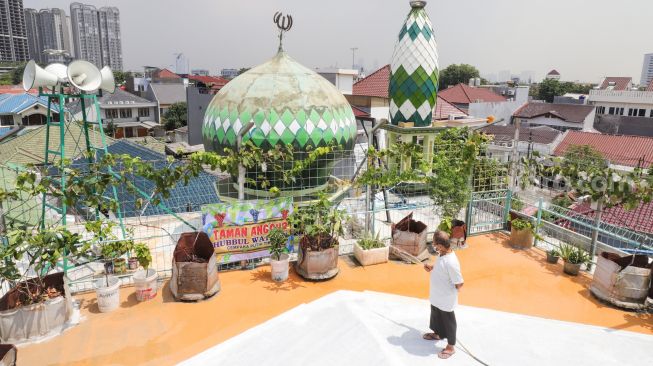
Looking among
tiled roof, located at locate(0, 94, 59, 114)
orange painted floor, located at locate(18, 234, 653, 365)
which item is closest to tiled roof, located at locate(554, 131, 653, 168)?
orange painted floor, located at locate(18, 234, 653, 365)

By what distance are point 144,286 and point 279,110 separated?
4.74 meters

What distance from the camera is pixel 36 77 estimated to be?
7.71 meters

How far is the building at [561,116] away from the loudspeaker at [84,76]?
4152cm

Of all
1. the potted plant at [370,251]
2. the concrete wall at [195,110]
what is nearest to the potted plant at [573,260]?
the potted plant at [370,251]

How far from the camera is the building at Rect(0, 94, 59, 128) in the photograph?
1522 inches

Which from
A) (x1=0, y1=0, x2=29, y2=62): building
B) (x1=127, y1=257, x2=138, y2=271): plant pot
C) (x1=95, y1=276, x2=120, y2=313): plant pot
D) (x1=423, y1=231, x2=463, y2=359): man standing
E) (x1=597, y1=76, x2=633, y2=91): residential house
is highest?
(x1=0, y1=0, x2=29, y2=62): building

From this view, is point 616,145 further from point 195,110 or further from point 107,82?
point 195,110

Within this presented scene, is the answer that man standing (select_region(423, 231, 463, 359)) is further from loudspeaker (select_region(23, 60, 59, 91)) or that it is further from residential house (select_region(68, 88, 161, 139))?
residential house (select_region(68, 88, 161, 139))

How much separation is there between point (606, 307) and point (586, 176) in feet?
8.64

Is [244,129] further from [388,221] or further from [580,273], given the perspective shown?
[580,273]

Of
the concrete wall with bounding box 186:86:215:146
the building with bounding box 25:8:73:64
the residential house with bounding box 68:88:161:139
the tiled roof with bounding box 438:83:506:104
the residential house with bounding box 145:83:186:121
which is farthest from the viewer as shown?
the building with bounding box 25:8:73:64

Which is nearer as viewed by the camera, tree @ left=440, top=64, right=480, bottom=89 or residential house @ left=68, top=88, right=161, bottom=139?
residential house @ left=68, top=88, right=161, bottom=139

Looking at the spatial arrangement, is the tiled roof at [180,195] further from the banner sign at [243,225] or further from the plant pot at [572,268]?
the plant pot at [572,268]

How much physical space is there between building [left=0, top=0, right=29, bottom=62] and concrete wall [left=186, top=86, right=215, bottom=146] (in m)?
107
